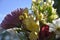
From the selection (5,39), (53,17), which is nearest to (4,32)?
(5,39)

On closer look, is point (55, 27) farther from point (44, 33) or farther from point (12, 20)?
point (12, 20)

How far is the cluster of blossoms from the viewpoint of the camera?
1.77 feet

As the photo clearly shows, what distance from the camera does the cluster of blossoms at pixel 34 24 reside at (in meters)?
0.54

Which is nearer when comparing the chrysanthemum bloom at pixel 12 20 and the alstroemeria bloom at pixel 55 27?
the alstroemeria bloom at pixel 55 27

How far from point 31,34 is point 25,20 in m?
0.04

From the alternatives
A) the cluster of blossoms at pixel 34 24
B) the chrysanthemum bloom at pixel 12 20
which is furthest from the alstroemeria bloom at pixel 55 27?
the chrysanthemum bloom at pixel 12 20

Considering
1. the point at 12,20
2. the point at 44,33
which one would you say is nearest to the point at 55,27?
the point at 44,33

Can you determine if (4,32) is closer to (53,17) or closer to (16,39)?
(16,39)

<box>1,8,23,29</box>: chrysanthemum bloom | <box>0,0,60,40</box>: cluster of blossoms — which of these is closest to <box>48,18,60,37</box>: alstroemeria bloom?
<box>0,0,60,40</box>: cluster of blossoms

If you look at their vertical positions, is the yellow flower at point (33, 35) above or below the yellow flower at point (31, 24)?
below

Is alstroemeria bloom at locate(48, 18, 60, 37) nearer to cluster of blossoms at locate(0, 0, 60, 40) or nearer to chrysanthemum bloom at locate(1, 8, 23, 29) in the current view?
cluster of blossoms at locate(0, 0, 60, 40)

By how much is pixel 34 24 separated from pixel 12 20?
0.11 m

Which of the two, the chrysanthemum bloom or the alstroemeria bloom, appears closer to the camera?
the alstroemeria bloom

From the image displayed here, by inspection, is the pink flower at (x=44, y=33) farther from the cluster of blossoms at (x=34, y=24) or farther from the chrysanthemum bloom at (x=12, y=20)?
the chrysanthemum bloom at (x=12, y=20)
